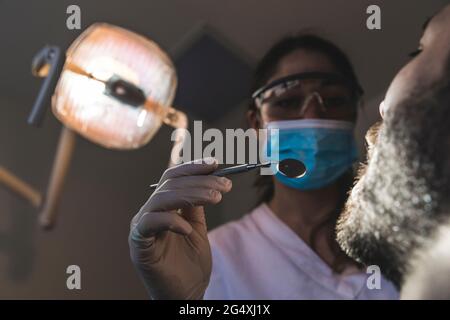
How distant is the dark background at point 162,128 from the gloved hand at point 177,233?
0.08 m

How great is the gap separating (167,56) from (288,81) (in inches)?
9.3

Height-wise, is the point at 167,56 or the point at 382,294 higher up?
the point at 167,56

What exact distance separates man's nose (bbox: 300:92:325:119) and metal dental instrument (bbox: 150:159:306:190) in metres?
0.08

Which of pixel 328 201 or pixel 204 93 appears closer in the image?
pixel 328 201

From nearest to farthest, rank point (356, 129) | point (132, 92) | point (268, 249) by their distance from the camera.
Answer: point (356, 129) < point (132, 92) < point (268, 249)

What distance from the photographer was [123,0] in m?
0.81

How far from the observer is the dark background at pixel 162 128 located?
0.78 meters

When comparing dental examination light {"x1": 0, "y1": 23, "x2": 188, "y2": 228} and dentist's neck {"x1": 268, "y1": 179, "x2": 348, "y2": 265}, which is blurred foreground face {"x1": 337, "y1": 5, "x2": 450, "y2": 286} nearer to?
dentist's neck {"x1": 268, "y1": 179, "x2": 348, "y2": 265}

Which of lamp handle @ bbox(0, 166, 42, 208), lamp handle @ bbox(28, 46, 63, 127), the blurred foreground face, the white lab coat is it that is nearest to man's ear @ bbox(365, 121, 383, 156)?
the blurred foreground face

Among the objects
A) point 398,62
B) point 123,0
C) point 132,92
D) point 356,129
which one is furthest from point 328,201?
point 123,0

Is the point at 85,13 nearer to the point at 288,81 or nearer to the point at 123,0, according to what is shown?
the point at 123,0

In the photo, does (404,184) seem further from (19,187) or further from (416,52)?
(19,187)

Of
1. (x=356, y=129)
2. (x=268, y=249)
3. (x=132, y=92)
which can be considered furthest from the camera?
(x=268, y=249)

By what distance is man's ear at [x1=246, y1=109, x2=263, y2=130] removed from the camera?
75cm
